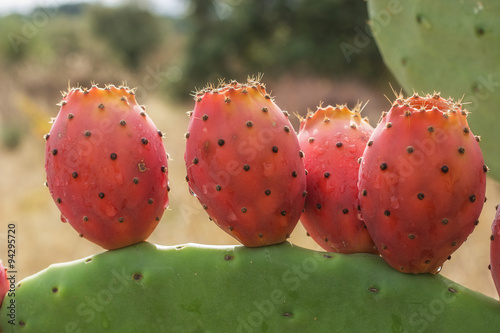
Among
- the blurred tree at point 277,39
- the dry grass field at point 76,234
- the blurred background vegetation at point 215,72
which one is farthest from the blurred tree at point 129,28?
the dry grass field at point 76,234

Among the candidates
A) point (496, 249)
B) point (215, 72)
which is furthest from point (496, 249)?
point (215, 72)

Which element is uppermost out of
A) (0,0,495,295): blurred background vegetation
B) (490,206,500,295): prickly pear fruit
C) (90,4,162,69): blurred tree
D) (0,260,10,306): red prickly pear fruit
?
(90,4,162,69): blurred tree

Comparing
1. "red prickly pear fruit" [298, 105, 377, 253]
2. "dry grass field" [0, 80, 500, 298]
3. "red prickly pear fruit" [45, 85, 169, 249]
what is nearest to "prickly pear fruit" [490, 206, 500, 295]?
"red prickly pear fruit" [298, 105, 377, 253]

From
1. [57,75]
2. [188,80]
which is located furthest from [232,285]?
[188,80]

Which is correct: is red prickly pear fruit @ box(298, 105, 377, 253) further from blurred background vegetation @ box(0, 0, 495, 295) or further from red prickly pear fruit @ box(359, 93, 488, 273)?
blurred background vegetation @ box(0, 0, 495, 295)

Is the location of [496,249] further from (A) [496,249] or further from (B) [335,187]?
(B) [335,187]
